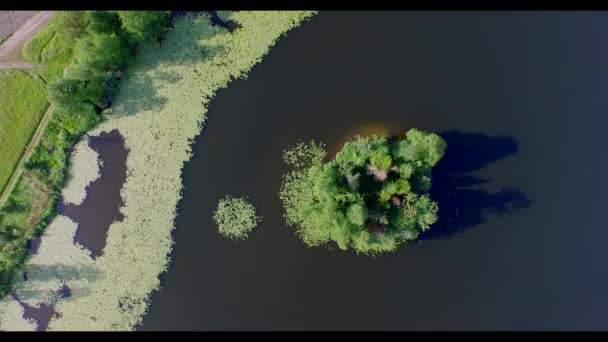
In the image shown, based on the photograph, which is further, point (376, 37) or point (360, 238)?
point (376, 37)

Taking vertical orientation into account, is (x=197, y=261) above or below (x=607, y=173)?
below

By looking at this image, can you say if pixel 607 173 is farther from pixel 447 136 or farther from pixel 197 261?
pixel 197 261

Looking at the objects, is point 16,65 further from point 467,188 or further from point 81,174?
point 467,188

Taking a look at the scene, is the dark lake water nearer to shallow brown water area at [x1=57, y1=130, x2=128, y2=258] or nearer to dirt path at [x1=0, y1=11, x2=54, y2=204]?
shallow brown water area at [x1=57, y1=130, x2=128, y2=258]

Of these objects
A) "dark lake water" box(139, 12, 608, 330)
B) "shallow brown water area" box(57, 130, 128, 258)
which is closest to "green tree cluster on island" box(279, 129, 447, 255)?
"dark lake water" box(139, 12, 608, 330)

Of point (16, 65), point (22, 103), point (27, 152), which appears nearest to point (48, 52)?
point (16, 65)

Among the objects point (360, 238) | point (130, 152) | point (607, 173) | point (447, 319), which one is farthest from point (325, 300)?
point (607, 173)

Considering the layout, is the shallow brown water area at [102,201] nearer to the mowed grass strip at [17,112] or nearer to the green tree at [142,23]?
the mowed grass strip at [17,112]
